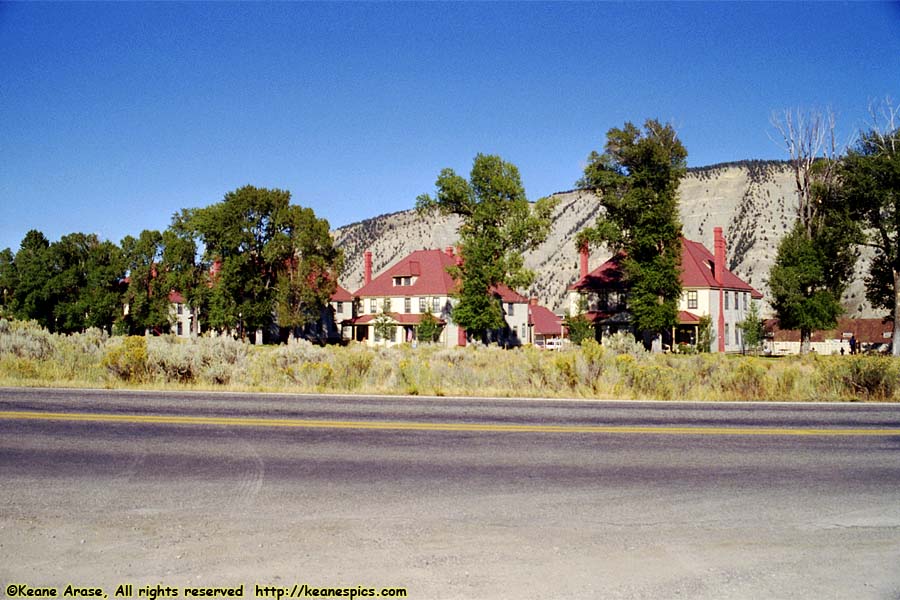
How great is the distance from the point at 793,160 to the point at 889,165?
706 cm

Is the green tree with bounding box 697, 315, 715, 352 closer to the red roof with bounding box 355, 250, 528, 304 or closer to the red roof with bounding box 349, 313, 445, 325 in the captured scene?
the red roof with bounding box 355, 250, 528, 304

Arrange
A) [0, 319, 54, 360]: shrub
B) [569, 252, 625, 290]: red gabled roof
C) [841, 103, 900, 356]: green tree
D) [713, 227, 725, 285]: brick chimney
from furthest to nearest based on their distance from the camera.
A: [569, 252, 625, 290]: red gabled roof
[713, 227, 725, 285]: brick chimney
[841, 103, 900, 356]: green tree
[0, 319, 54, 360]: shrub

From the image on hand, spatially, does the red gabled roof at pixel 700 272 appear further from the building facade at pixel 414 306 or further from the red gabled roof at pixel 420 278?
the red gabled roof at pixel 420 278

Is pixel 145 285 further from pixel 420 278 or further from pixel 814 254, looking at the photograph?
pixel 814 254

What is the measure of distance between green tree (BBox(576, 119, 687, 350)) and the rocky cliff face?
216 ft

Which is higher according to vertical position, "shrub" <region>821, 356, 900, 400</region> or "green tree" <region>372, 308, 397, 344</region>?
"green tree" <region>372, 308, 397, 344</region>

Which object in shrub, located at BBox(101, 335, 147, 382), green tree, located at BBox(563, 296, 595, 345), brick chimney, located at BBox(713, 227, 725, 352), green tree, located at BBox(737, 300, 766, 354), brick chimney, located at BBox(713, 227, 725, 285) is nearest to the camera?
shrub, located at BBox(101, 335, 147, 382)

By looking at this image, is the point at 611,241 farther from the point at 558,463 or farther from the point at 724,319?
the point at 558,463

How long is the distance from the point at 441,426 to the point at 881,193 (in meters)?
45.0

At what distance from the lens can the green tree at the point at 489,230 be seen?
53.6 m

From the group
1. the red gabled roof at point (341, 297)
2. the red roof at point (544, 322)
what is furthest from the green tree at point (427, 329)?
the red roof at point (544, 322)

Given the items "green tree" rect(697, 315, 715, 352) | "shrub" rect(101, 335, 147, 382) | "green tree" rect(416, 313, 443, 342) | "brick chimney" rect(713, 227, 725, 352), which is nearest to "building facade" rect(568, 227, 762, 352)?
"brick chimney" rect(713, 227, 725, 352)

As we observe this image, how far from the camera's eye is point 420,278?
71375mm

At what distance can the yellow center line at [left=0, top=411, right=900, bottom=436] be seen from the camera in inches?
484
